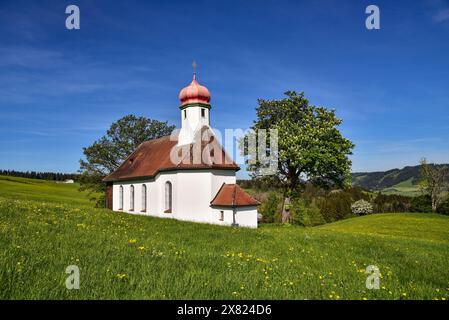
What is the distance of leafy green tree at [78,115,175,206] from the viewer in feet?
161

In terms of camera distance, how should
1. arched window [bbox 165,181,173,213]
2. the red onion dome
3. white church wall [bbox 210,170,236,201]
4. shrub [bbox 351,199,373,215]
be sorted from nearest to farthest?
white church wall [bbox 210,170,236,201]
arched window [bbox 165,181,173,213]
the red onion dome
shrub [bbox 351,199,373,215]

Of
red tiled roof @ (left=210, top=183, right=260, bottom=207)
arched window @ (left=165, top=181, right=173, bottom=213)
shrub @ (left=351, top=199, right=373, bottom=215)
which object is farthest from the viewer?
shrub @ (left=351, top=199, right=373, bottom=215)

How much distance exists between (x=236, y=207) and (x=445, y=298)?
63.5 ft

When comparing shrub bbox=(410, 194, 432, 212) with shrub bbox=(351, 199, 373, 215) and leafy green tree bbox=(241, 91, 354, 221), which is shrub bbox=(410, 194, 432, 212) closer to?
shrub bbox=(351, 199, 373, 215)

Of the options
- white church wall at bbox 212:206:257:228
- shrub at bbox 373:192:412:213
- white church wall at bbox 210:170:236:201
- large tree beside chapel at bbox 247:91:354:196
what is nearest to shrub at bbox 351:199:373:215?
shrub at bbox 373:192:412:213

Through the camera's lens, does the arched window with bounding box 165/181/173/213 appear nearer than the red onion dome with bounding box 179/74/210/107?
Yes

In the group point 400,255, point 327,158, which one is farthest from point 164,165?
point 400,255

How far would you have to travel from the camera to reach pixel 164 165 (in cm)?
2983

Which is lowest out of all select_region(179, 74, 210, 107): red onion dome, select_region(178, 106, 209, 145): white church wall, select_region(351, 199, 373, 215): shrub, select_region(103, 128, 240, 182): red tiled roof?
select_region(351, 199, 373, 215): shrub

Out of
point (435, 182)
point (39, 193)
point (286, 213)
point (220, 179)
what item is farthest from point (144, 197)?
point (435, 182)

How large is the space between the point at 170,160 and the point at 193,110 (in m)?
5.60

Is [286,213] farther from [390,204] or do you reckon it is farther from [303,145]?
[390,204]

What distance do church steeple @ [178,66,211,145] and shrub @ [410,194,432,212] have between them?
57.8m

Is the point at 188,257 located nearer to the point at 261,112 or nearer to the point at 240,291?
the point at 240,291
